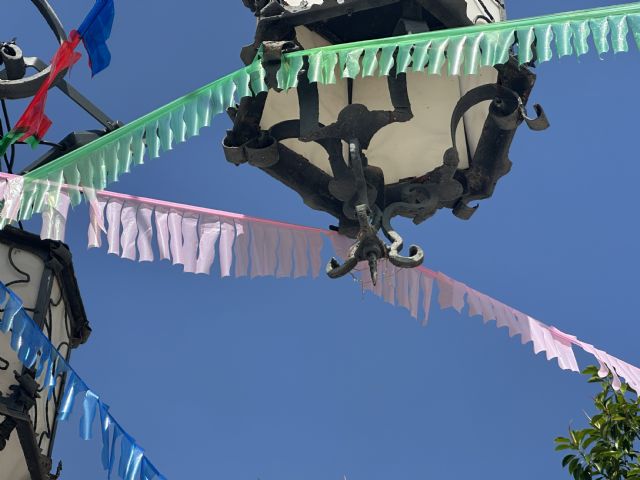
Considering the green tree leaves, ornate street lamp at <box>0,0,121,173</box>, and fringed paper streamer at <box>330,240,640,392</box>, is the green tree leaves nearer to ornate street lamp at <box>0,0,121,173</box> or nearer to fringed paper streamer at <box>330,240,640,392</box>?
fringed paper streamer at <box>330,240,640,392</box>

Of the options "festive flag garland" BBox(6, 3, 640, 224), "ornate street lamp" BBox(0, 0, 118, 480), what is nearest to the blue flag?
"ornate street lamp" BBox(0, 0, 118, 480)

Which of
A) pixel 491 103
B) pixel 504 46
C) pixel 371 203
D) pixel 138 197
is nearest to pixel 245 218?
pixel 138 197

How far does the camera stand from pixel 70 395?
691cm

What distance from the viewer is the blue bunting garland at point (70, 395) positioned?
268 inches

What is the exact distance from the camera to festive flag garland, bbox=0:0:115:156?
732 cm

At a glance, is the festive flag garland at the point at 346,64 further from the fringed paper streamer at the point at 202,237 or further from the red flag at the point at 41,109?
the red flag at the point at 41,109

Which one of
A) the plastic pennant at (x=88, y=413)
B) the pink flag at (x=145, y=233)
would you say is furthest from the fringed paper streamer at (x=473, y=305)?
the plastic pennant at (x=88, y=413)

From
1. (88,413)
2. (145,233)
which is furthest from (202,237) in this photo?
(88,413)

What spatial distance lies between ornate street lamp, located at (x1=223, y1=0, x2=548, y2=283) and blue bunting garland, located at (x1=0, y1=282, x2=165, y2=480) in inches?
64.6

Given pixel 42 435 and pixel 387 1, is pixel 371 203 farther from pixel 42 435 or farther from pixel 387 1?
pixel 42 435

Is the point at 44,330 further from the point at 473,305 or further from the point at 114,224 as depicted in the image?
the point at 473,305

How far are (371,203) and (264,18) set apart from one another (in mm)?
1124

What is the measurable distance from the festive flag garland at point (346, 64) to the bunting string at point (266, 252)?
416 mm

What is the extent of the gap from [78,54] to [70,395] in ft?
6.95
